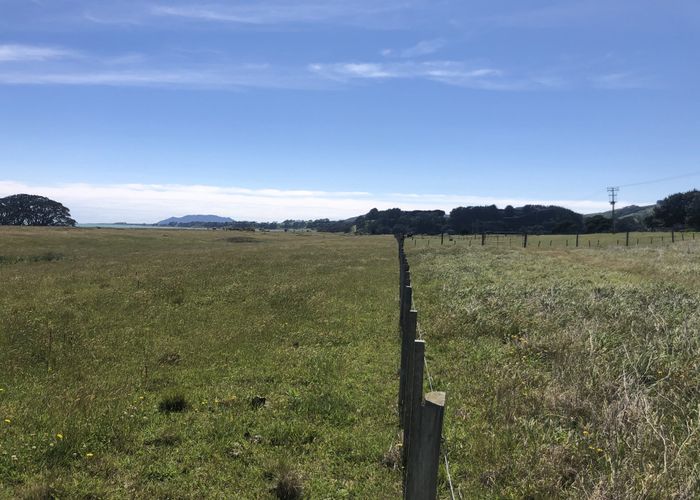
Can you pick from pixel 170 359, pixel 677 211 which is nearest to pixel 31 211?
pixel 170 359

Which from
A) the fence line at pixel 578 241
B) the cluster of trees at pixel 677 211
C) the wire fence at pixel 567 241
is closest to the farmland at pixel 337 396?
the wire fence at pixel 567 241

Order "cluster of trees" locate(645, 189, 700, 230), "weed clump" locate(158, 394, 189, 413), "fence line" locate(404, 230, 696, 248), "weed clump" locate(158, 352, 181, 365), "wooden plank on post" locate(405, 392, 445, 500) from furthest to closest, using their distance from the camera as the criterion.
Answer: "cluster of trees" locate(645, 189, 700, 230) → "fence line" locate(404, 230, 696, 248) → "weed clump" locate(158, 352, 181, 365) → "weed clump" locate(158, 394, 189, 413) → "wooden plank on post" locate(405, 392, 445, 500)

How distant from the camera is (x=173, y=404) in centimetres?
775

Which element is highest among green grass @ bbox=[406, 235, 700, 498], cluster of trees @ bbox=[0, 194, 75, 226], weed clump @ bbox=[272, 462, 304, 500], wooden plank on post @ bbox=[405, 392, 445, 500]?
cluster of trees @ bbox=[0, 194, 75, 226]

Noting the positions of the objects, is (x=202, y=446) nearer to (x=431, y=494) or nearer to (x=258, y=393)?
(x=258, y=393)

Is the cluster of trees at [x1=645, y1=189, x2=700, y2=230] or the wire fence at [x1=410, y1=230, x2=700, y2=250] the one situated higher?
the cluster of trees at [x1=645, y1=189, x2=700, y2=230]

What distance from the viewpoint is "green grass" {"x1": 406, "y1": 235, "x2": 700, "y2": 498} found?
5.23 m

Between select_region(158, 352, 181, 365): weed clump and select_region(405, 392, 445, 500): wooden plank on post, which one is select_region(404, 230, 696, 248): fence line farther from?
select_region(405, 392, 445, 500): wooden plank on post

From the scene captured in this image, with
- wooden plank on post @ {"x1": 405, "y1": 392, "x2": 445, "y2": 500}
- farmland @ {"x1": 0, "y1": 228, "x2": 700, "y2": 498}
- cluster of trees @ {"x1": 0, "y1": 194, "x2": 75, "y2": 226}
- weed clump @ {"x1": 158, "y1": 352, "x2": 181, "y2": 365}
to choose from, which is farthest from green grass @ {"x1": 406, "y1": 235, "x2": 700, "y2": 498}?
cluster of trees @ {"x1": 0, "y1": 194, "x2": 75, "y2": 226}

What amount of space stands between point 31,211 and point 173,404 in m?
219

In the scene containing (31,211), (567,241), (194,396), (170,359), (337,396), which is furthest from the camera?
(31,211)

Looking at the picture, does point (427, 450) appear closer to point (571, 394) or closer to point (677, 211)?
point (571, 394)

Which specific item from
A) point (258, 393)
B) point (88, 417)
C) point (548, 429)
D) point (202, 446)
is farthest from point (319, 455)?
point (88, 417)

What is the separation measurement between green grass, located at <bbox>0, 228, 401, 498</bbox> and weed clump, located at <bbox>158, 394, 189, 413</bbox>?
0.03 m
